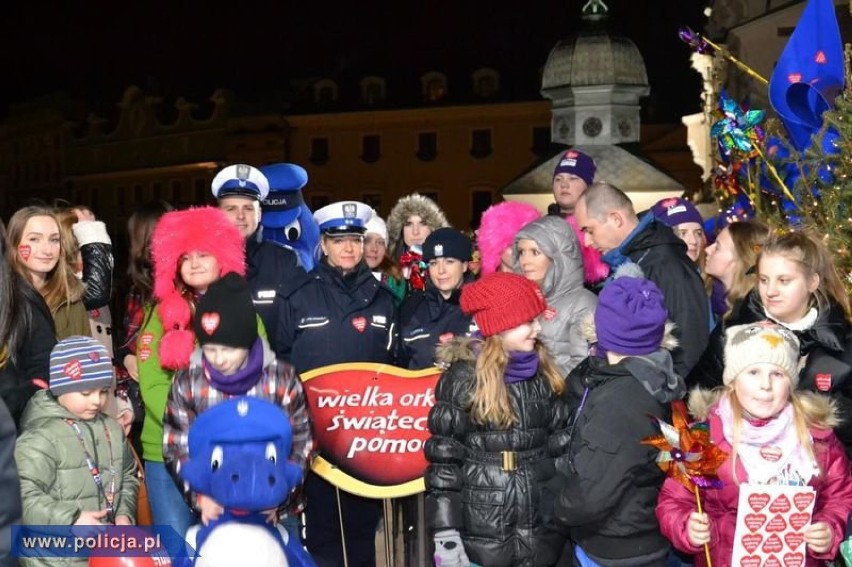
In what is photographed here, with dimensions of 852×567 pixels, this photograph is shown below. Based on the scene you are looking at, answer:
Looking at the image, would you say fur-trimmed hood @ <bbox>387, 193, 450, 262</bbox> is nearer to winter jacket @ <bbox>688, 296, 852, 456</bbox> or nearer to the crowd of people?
the crowd of people

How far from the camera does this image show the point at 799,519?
5453mm

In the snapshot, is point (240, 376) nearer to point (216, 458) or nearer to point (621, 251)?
point (216, 458)

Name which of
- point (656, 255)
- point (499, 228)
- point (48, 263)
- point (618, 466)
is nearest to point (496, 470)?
point (618, 466)

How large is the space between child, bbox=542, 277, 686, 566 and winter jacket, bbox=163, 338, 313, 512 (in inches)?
43.9

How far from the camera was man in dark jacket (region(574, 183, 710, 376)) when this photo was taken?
7109 millimetres

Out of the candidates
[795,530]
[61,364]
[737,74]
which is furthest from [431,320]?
[737,74]

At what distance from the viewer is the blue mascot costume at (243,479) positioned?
17.2 feet

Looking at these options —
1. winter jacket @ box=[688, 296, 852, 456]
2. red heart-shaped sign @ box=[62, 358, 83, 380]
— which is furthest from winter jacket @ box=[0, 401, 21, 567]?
winter jacket @ box=[688, 296, 852, 456]

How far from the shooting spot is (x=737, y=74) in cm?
2947

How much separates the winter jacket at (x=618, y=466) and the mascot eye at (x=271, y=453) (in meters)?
1.23

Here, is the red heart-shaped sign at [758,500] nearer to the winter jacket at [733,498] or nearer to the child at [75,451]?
the winter jacket at [733,498]

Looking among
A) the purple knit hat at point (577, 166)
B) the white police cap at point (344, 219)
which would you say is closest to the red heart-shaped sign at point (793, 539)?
the white police cap at point (344, 219)

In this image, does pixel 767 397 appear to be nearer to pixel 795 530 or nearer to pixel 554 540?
pixel 795 530

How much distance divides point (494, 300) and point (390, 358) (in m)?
1.79
